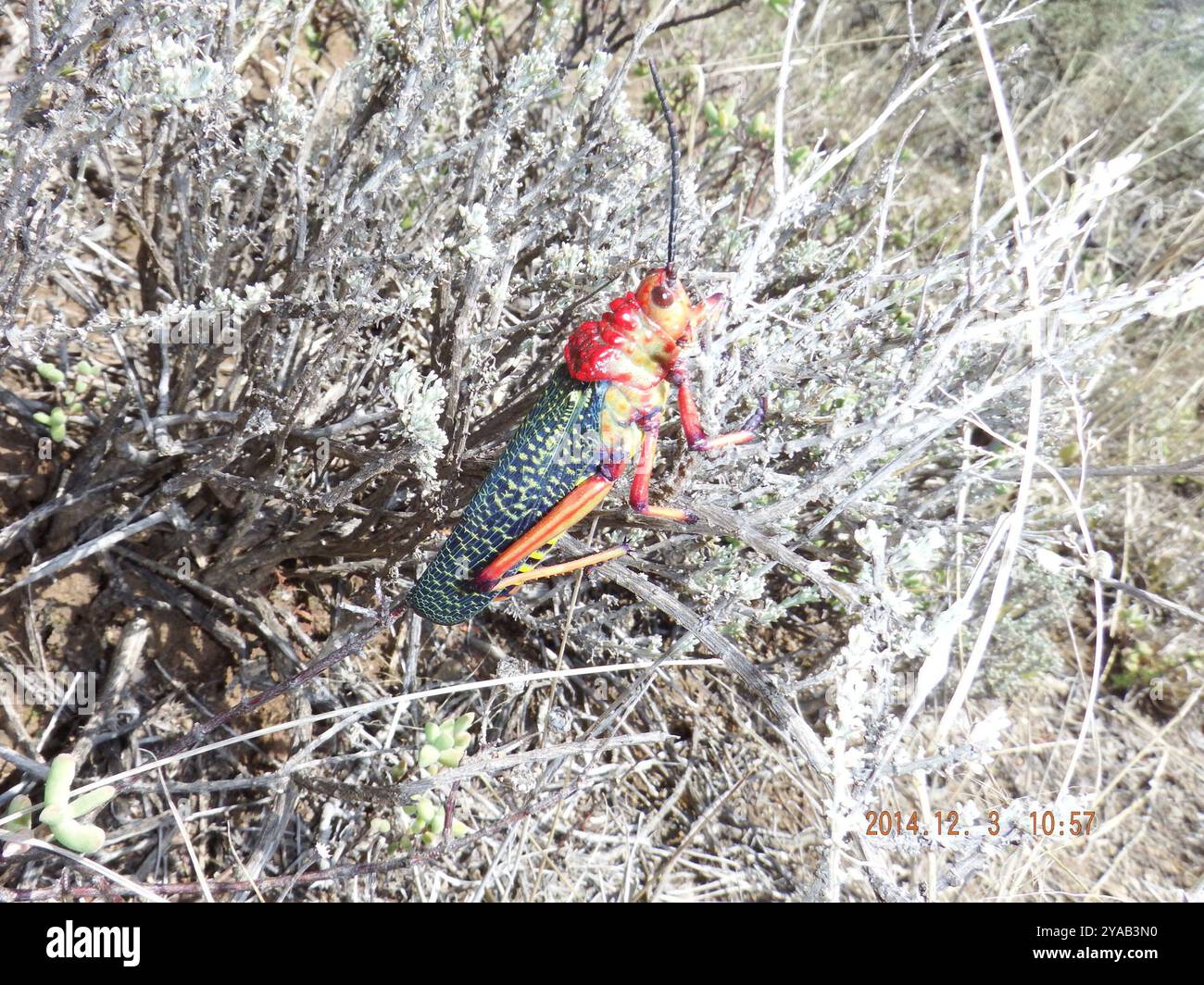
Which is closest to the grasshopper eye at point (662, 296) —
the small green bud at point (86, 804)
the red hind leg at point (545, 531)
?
the red hind leg at point (545, 531)

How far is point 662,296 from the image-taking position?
146cm

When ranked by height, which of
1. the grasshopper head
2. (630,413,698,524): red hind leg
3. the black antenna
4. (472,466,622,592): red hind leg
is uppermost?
the black antenna

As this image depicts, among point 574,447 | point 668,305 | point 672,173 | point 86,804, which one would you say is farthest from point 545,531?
point 86,804

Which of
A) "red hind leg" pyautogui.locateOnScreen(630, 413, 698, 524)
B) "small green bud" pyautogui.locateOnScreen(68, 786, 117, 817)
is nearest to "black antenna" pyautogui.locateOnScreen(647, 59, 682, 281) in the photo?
"red hind leg" pyautogui.locateOnScreen(630, 413, 698, 524)

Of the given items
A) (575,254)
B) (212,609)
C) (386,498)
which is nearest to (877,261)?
(575,254)

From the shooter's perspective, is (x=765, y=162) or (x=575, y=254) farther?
(x=765, y=162)

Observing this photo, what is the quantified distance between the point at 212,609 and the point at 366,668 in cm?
36

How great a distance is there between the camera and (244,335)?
1.75 metres

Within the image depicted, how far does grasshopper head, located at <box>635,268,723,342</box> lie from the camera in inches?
57.4

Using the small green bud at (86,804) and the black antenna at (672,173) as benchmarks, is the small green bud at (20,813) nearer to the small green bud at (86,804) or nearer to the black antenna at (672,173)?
the small green bud at (86,804)
